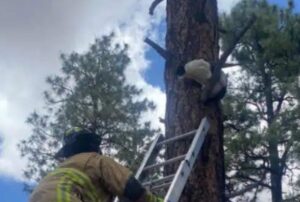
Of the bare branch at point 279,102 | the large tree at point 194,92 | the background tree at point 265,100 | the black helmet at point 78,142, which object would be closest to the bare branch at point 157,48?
the large tree at point 194,92

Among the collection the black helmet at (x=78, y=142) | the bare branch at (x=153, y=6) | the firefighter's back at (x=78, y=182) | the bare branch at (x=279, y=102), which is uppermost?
the bare branch at (x=279, y=102)

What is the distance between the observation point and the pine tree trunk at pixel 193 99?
11.4 feet

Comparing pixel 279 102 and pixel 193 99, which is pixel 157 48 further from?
pixel 279 102

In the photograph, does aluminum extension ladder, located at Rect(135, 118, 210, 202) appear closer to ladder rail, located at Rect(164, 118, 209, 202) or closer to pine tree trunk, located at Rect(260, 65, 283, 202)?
ladder rail, located at Rect(164, 118, 209, 202)

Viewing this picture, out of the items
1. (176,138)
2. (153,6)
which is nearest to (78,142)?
(176,138)

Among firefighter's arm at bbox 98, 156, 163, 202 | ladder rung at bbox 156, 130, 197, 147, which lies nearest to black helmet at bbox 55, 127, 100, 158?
firefighter's arm at bbox 98, 156, 163, 202

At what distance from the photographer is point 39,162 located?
42.1 feet

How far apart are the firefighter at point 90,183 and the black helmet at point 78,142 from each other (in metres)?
0.08

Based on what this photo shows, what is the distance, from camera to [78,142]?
3.01 m

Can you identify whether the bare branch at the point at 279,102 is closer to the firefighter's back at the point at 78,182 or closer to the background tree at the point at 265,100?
the background tree at the point at 265,100

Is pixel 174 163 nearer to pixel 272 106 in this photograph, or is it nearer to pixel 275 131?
pixel 275 131

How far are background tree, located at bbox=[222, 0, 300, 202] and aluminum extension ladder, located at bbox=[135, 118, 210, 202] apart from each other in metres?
6.57

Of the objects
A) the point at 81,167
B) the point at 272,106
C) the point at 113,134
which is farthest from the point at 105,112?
the point at 81,167

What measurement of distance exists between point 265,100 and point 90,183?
9866mm
